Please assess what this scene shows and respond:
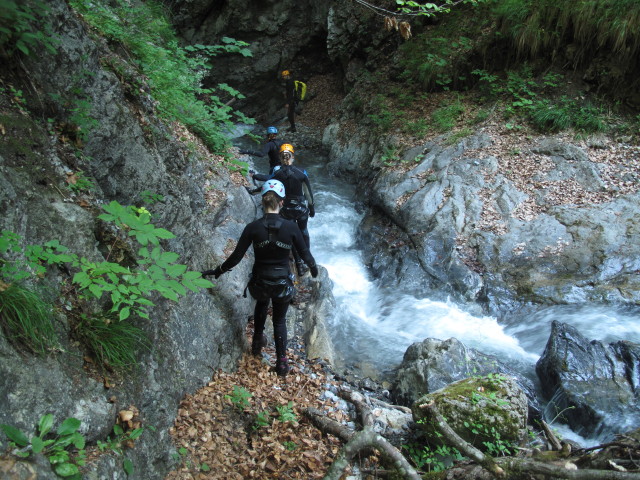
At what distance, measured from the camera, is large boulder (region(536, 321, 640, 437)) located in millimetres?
5395

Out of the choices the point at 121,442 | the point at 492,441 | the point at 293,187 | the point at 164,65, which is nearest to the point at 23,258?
the point at 121,442

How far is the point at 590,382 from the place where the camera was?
5.80 metres

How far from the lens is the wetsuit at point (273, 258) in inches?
175

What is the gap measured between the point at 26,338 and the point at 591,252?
909 cm

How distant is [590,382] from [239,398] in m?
4.95

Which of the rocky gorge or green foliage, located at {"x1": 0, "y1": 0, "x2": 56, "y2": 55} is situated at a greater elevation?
green foliage, located at {"x1": 0, "y1": 0, "x2": 56, "y2": 55}

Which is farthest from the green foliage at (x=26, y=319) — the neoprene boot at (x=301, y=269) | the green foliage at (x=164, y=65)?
the neoprene boot at (x=301, y=269)

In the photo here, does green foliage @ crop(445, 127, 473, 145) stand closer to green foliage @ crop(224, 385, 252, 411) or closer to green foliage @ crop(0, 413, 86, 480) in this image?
green foliage @ crop(224, 385, 252, 411)

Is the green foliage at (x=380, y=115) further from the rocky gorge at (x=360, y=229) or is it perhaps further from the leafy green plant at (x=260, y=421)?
the leafy green plant at (x=260, y=421)

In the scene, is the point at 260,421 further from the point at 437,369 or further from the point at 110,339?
the point at 437,369

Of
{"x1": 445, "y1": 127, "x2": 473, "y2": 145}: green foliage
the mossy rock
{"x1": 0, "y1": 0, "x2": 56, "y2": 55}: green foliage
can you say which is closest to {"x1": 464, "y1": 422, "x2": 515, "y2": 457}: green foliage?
the mossy rock

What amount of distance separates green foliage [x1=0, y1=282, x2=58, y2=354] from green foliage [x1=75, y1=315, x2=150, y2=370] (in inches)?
11.0

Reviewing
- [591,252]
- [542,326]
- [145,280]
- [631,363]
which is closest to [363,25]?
[591,252]

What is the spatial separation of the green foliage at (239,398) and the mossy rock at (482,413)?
70.8 inches
